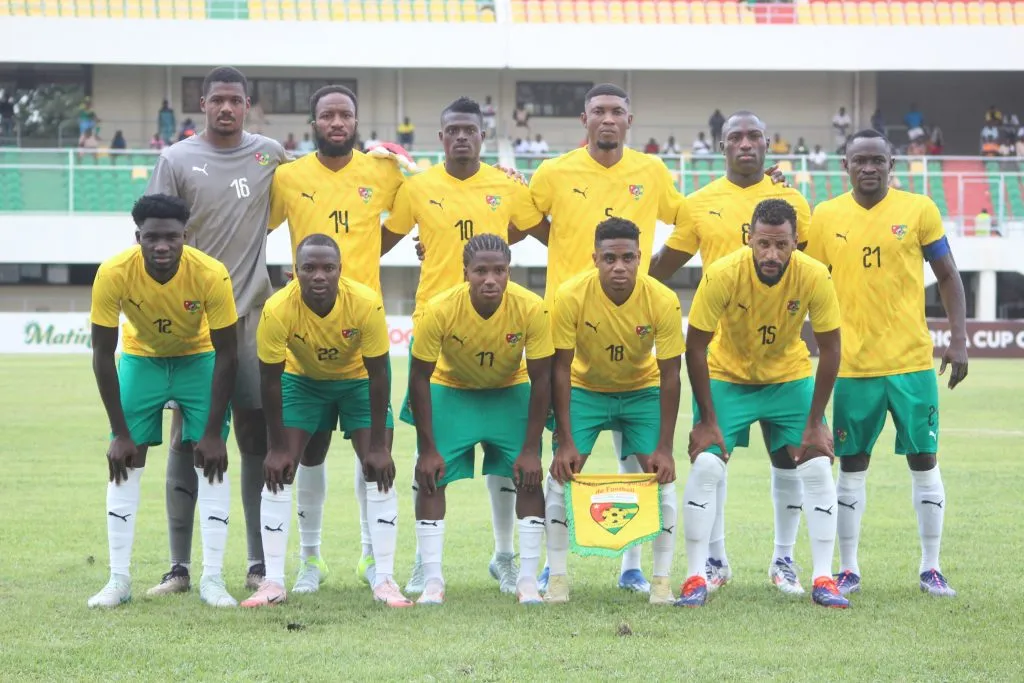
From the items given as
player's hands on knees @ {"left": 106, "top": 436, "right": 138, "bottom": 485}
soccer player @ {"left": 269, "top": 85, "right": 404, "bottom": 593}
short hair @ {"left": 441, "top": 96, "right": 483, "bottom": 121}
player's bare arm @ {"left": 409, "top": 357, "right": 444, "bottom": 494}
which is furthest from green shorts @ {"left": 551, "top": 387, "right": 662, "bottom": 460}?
player's hands on knees @ {"left": 106, "top": 436, "right": 138, "bottom": 485}

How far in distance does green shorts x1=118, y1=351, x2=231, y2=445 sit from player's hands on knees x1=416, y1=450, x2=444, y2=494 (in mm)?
955

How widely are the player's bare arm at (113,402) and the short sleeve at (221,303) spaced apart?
0.43 metres

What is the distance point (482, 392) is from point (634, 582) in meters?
1.22

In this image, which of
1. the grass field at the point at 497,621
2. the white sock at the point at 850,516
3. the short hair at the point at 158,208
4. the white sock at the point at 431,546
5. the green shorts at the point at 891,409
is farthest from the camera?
the white sock at the point at 850,516

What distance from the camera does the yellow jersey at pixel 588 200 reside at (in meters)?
6.96

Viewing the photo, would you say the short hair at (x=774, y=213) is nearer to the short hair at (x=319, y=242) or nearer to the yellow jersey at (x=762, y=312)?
the yellow jersey at (x=762, y=312)

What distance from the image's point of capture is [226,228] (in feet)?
22.1

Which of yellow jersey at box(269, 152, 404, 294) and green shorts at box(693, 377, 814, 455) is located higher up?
yellow jersey at box(269, 152, 404, 294)

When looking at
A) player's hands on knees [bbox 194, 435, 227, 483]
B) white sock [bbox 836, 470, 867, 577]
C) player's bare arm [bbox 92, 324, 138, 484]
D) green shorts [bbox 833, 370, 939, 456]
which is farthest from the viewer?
white sock [bbox 836, 470, 867, 577]

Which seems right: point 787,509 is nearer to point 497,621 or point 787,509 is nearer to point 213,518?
point 497,621

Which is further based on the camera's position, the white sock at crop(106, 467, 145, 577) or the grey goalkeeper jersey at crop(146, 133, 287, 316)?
the grey goalkeeper jersey at crop(146, 133, 287, 316)

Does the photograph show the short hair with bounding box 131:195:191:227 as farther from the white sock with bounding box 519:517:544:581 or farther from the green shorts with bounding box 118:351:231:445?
the white sock with bounding box 519:517:544:581

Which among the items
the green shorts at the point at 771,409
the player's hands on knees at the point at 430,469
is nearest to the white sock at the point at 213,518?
the player's hands on knees at the point at 430,469

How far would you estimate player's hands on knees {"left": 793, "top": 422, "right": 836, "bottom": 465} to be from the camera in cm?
635
